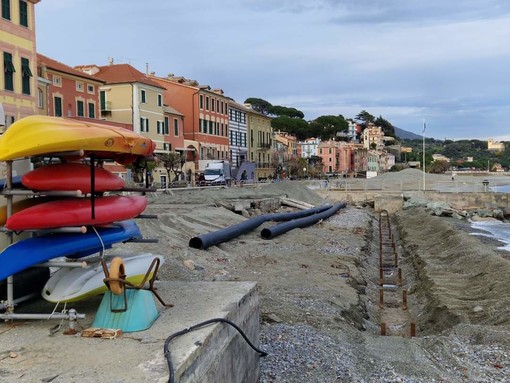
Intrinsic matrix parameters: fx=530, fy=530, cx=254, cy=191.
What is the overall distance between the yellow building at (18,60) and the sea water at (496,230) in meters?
27.8

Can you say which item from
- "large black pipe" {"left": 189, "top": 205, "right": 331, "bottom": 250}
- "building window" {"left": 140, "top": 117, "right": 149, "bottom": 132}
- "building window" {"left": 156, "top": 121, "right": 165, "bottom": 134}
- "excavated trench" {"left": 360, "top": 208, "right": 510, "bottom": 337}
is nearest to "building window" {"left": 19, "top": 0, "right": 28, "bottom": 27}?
"large black pipe" {"left": 189, "top": 205, "right": 331, "bottom": 250}

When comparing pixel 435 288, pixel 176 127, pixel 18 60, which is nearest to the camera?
pixel 435 288

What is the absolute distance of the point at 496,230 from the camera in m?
40.9

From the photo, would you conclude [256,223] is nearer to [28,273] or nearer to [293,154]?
[28,273]

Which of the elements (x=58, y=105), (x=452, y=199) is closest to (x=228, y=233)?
(x=58, y=105)

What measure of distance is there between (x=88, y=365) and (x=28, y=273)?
88.9 inches

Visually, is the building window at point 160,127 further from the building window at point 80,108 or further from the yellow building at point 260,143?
the yellow building at point 260,143

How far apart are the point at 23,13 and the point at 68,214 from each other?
28.7m

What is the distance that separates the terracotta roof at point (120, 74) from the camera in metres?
50.1

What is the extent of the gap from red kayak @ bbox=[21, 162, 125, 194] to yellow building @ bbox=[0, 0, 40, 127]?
2424 centimetres

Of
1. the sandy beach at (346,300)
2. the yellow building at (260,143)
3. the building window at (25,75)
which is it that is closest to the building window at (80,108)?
the building window at (25,75)

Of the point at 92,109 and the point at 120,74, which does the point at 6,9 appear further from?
the point at 120,74

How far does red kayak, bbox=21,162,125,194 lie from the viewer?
5777 millimetres

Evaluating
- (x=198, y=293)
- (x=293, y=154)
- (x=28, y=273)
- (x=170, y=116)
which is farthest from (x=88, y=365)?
(x=293, y=154)
